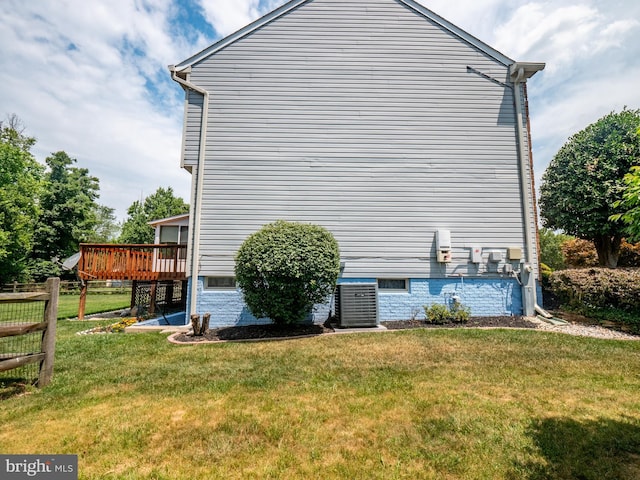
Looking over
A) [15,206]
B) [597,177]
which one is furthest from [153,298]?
[15,206]

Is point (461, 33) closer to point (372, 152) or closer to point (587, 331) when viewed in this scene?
point (372, 152)

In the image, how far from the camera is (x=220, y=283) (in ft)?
27.2

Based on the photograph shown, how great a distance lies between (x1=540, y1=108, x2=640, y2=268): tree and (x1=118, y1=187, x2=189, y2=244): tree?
109 ft

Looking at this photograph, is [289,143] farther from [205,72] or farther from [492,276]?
[492,276]

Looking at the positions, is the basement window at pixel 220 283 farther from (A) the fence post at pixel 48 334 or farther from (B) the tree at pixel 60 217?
(B) the tree at pixel 60 217

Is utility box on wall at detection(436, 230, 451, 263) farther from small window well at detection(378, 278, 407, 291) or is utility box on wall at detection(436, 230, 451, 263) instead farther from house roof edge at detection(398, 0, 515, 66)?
house roof edge at detection(398, 0, 515, 66)

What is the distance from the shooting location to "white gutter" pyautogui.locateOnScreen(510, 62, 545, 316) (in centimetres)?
815

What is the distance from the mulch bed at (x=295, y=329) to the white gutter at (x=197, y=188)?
4.45 feet

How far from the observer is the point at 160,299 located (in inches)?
495

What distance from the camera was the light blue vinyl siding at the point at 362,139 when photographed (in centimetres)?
841

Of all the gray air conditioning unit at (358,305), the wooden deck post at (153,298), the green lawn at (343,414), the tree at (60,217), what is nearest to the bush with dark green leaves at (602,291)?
the green lawn at (343,414)

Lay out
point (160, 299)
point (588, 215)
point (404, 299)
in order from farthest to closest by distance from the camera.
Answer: point (160, 299)
point (588, 215)
point (404, 299)

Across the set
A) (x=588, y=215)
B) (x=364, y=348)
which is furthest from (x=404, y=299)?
(x=588, y=215)

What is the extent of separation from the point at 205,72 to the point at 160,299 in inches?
349
